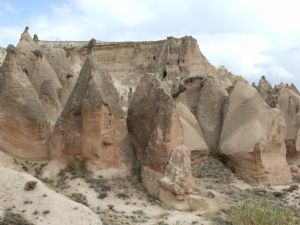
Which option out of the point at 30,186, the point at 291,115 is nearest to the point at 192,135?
the point at 291,115

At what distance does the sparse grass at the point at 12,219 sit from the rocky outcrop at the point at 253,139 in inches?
317

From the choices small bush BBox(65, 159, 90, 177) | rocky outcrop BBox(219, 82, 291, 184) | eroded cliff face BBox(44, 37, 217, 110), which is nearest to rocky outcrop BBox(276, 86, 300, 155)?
rocky outcrop BBox(219, 82, 291, 184)

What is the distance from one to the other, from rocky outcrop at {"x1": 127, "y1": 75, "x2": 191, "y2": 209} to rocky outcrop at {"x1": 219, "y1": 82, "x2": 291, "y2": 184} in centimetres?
345

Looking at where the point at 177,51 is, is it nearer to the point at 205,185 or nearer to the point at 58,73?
the point at 58,73

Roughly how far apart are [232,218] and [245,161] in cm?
Answer: 447

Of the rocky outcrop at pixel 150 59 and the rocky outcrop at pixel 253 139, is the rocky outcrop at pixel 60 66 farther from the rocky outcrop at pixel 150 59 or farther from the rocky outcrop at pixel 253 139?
the rocky outcrop at pixel 150 59

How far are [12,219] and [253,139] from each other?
8.65 meters

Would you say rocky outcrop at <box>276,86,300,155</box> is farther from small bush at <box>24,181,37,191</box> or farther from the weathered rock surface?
small bush at <box>24,181,37,191</box>

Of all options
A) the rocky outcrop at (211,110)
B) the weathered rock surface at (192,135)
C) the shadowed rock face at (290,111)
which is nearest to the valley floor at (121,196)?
the weathered rock surface at (192,135)

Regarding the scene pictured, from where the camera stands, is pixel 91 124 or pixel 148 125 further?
pixel 148 125

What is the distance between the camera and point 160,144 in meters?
15.0

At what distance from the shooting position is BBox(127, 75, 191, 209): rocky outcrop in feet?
47.0

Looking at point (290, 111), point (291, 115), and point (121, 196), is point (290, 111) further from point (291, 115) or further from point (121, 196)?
point (121, 196)

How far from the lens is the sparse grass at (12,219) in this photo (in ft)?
38.2
